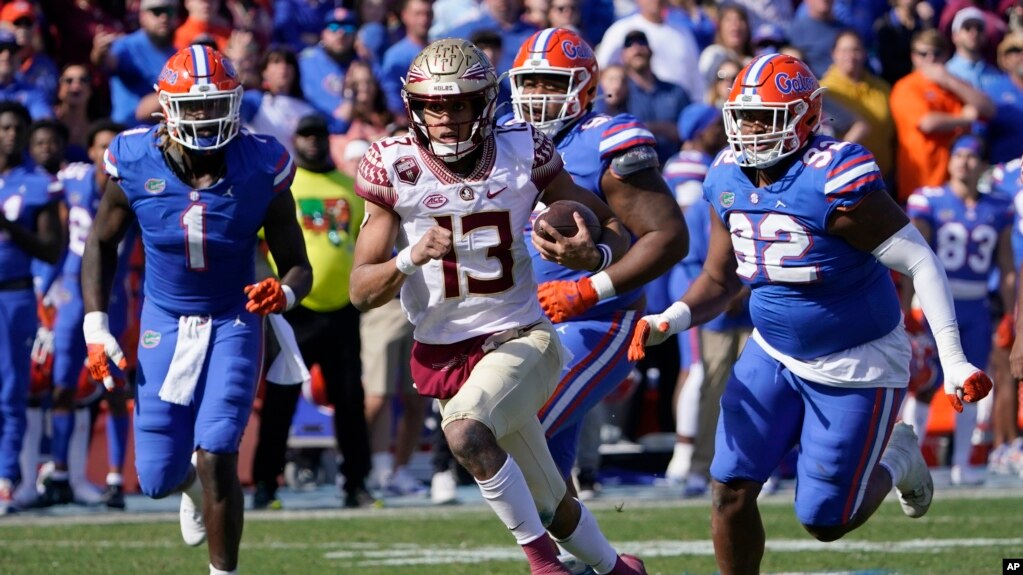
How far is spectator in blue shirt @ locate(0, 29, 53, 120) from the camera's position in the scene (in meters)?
10.1

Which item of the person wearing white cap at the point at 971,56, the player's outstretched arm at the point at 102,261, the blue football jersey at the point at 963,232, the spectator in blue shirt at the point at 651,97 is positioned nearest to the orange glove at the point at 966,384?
the player's outstretched arm at the point at 102,261

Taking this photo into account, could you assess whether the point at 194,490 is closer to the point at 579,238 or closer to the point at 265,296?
the point at 265,296

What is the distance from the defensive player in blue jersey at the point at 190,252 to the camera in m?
6.12

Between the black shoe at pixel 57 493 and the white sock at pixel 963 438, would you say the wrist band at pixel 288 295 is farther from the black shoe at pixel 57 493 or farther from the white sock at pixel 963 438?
the white sock at pixel 963 438

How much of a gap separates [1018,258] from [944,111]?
3.90 feet

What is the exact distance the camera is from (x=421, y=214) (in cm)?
526

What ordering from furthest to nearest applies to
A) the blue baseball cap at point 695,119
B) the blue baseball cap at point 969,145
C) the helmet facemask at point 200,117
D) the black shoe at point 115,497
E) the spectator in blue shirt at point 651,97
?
the spectator in blue shirt at point 651,97 → the blue baseball cap at point 695,119 → the blue baseball cap at point 969,145 → the black shoe at point 115,497 → the helmet facemask at point 200,117

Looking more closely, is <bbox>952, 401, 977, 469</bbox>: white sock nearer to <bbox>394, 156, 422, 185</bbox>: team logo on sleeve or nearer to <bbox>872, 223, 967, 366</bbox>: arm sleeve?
<bbox>872, 223, 967, 366</bbox>: arm sleeve

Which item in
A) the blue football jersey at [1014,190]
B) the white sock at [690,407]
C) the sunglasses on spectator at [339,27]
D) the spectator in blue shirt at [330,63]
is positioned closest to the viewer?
the white sock at [690,407]

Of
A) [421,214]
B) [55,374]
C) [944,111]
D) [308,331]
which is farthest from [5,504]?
[944,111]

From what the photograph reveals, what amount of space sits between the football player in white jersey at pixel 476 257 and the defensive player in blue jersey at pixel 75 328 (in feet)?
12.8

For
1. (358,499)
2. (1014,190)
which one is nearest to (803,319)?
(358,499)

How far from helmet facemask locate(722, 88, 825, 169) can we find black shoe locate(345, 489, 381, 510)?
421cm

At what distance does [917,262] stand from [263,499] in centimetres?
463
